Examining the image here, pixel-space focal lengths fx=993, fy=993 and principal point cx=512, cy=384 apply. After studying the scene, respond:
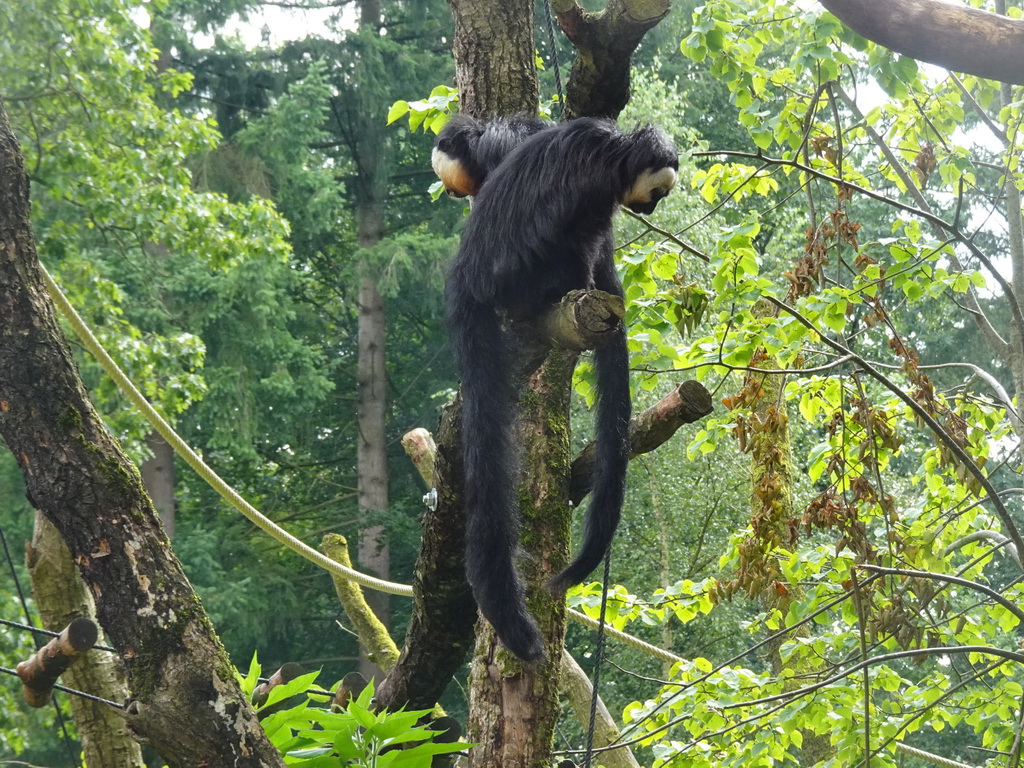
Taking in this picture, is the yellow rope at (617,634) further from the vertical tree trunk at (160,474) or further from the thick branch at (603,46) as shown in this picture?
the vertical tree trunk at (160,474)

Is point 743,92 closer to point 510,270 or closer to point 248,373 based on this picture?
point 510,270

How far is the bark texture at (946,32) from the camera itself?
147cm

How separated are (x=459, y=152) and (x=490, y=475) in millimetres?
852

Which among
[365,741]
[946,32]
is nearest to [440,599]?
[365,741]

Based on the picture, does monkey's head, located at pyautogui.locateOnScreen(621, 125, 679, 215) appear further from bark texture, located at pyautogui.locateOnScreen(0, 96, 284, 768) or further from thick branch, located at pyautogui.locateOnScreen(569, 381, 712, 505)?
bark texture, located at pyautogui.locateOnScreen(0, 96, 284, 768)

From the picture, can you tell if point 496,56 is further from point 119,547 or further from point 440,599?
point 119,547

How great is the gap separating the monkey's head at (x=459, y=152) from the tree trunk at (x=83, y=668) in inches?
56.6

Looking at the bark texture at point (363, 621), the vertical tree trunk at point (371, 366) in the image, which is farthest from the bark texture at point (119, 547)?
the vertical tree trunk at point (371, 366)

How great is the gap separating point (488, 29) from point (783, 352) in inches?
47.4

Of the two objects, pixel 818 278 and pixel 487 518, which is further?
pixel 818 278

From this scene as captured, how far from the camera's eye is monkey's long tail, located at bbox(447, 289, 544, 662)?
1.91m

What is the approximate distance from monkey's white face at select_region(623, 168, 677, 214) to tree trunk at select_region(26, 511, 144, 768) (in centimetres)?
178

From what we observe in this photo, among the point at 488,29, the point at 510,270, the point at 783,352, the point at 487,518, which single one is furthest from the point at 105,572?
the point at 783,352

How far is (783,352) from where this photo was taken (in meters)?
2.83
